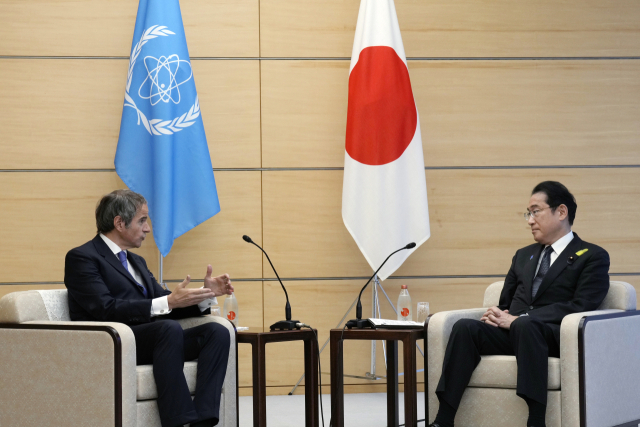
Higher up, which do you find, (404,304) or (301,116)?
(301,116)

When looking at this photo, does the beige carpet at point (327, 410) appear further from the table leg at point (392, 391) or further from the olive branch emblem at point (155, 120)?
the olive branch emblem at point (155, 120)

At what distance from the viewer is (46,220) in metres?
4.38

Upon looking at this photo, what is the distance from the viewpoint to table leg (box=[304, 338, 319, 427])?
10.3 ft

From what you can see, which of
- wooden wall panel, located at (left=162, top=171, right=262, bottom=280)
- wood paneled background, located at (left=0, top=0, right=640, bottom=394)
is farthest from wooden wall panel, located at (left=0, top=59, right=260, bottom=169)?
wooden wall panel, located at (left=162, top=171, right=262, bottom=280)

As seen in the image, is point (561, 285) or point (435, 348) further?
point (561, 285)

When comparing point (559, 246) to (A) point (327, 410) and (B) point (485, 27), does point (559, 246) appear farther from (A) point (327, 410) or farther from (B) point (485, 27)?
(B) point (485, 27)

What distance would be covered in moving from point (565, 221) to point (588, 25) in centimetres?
193

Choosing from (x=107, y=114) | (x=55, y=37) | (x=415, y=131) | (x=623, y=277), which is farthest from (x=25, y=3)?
(x=623, y=277)

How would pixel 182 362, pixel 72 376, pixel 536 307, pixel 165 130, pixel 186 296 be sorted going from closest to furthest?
pixel 72 376 < pixel 182 362 < pixel 186 296 < pixel 536 307 < pixel 165 130

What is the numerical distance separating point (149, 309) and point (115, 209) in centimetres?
50

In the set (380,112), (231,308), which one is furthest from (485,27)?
(231,308)

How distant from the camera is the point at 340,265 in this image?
4.50 m

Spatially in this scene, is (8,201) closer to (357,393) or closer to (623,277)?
(357,393)

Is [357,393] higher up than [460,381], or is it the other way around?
[460,381]
